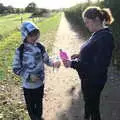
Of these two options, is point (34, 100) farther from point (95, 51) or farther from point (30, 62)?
point (95, 51)

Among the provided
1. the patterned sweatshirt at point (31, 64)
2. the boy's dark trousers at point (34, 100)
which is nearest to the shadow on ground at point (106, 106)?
the boy's dark trousers at point (34, 100)

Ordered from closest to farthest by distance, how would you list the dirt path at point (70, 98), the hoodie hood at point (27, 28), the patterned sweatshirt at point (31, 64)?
the hoodie hood at point (27, 28) → the patterned sweatshirt at point (31, 64) → the dirt path at point (70, 98)

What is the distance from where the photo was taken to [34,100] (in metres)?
6.34

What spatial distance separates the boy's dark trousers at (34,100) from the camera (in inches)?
246

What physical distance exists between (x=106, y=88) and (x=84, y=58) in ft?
15.2

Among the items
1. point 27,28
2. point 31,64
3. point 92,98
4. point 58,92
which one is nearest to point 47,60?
point 31,64

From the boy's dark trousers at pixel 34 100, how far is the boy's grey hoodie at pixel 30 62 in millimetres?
92

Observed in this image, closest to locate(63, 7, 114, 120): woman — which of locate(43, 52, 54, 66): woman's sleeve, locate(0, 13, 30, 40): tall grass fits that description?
locate(43, 52, 54, 66): woman's sleeve

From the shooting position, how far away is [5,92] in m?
9.80

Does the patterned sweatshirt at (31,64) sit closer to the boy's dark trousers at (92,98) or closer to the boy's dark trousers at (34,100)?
the boy's dark trousers at (34,100)

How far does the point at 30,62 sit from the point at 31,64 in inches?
1.5

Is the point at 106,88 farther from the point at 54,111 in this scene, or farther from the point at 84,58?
the point at 84,58

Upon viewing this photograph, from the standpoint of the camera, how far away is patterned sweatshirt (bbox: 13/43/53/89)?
602 cm

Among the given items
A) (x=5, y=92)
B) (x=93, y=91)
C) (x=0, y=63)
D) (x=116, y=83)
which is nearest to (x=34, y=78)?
(x=93, y=91)
